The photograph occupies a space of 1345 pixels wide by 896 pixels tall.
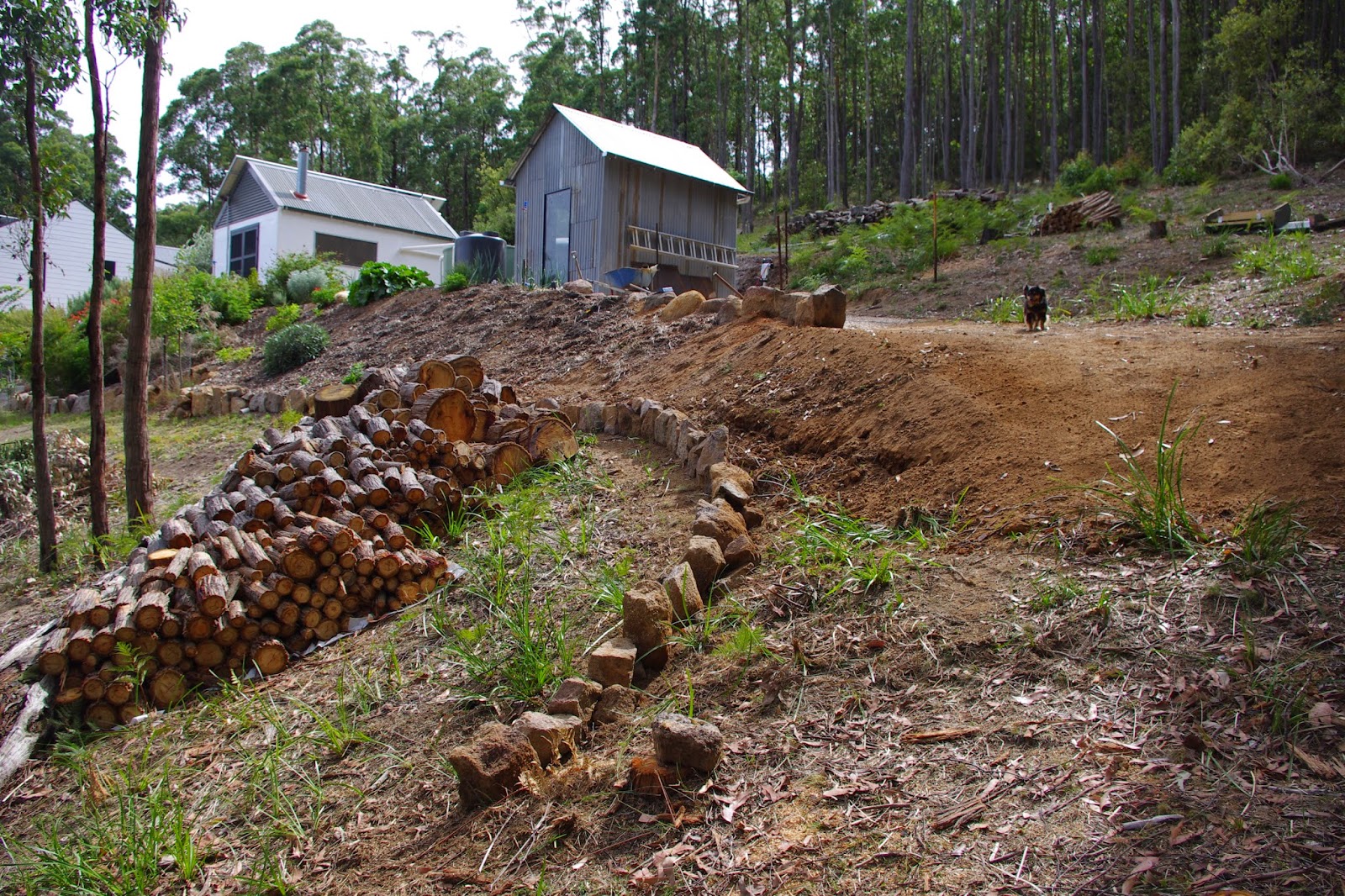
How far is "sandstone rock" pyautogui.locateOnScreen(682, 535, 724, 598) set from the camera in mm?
3904

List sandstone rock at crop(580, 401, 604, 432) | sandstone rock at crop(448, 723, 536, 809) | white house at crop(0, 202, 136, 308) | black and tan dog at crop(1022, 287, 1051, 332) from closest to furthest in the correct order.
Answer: sandstone rock at crop(448, 723, 536, 809) < sandstone rock at crop(580, 401, 604, 432) < black and tan dog at crop(1022, 287, 1051, 332) < white house at crop(0, 202, 136, 308)

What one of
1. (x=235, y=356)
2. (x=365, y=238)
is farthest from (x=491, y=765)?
(x=365, y=238)

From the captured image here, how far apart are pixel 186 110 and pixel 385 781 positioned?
54.3 meters

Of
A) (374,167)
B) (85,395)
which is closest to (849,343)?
(85,395)

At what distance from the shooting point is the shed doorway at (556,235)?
59.2 feet

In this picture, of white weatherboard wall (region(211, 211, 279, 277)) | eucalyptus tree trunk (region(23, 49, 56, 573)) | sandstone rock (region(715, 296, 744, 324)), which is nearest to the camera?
eucalyptus tree trunk (region(23, 49, 56, 573))

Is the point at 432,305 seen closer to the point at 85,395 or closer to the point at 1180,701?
the point at 85,395

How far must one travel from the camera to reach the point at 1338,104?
62.2ft

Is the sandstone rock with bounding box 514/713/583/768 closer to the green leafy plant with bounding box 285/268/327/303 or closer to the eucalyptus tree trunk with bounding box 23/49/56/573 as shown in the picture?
the eucalyptus tree trunk with bounding box 23/49/56/573

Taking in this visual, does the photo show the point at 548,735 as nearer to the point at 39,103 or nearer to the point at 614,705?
the point at 614,705

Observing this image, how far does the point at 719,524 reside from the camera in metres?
4.18

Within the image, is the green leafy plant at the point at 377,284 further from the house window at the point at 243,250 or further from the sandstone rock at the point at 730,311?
the house window at the point at 243,250

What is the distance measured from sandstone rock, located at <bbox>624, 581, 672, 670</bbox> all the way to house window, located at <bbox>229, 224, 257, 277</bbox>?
85.7 feet

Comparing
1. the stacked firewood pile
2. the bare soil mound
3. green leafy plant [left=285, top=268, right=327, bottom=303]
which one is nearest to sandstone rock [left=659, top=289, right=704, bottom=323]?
the bare soil mound
